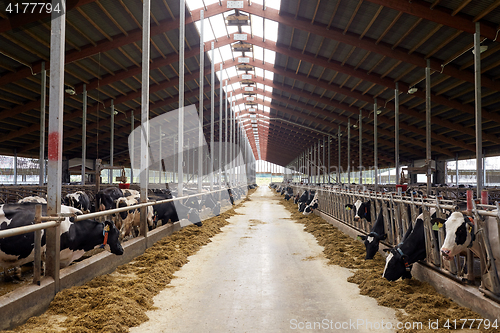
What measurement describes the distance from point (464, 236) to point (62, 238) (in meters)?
5.88

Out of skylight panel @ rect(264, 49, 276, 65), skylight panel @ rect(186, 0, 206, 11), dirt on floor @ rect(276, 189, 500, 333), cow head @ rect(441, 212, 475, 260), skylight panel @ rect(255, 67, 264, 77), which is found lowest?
dirt on floor @ rect(276, 189, 500, 333)

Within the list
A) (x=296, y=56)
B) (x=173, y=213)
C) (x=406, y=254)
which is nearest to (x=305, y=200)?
(x=296, y=56)

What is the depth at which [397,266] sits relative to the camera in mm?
5363

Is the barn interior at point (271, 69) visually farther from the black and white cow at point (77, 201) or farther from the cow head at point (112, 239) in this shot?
the black and white cow at point (77, 201)

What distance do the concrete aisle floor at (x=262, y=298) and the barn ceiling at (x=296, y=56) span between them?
10.0 metres

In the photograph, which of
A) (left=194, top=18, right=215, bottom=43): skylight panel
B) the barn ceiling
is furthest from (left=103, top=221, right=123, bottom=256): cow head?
(left=194, top=18, right=215, bottom=43): skylight panel

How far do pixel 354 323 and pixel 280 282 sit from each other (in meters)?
1.85

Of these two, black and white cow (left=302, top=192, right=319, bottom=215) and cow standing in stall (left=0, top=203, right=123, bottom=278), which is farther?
black and white cow (left=302, top=192, right=319, bottom=215)

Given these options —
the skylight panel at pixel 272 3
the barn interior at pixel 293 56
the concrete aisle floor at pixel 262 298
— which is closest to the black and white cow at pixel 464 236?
the concrete aisle floor at pixel 262 298

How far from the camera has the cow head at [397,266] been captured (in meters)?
5.33

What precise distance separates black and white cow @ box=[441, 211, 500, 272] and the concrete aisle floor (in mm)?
1188

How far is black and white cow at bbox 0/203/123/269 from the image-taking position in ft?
16.5

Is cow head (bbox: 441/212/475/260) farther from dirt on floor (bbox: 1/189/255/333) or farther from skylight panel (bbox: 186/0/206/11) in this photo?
skylight panel (bbox: 186/0/206/11)

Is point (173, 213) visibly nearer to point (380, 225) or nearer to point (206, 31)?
point (380, 225)
